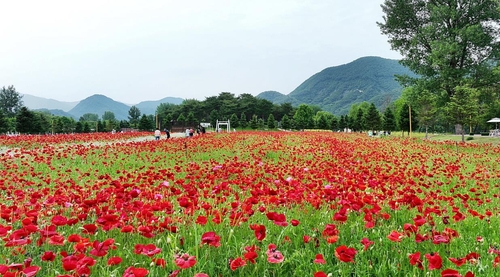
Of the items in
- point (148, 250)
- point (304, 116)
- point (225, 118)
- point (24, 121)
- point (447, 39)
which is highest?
point (447, 39)

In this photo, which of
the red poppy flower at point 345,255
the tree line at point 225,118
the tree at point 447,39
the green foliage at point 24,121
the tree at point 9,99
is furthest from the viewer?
the tree at point 9,99

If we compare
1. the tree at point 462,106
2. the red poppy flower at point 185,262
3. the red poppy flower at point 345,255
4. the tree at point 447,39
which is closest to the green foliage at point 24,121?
the tree at point 447,39

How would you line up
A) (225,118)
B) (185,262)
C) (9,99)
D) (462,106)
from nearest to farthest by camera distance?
1. (185,262)
2. (462,106)
3. (225,118)
4. (9,99)

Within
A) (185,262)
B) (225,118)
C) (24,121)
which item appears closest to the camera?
(185,262)

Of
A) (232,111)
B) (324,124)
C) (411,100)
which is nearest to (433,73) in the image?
Result: (411,100)

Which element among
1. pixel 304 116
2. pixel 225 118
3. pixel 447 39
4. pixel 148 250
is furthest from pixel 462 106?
pixel 304 116

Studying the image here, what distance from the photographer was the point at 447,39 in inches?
796

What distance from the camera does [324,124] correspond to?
232 ft

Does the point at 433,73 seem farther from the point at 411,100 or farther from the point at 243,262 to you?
the point at 243,262

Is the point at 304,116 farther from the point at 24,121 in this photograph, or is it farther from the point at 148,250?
the point at 148,250

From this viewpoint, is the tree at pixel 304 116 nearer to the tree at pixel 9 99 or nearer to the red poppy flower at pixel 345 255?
the red poppy flower at pixel 345 255

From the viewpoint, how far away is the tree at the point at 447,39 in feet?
65.8

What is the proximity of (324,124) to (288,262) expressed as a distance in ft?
232

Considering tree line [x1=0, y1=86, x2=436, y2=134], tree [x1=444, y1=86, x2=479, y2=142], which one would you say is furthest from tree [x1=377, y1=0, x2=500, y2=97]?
tree line [x1=0, y1=86, x2=436, y2=134]
